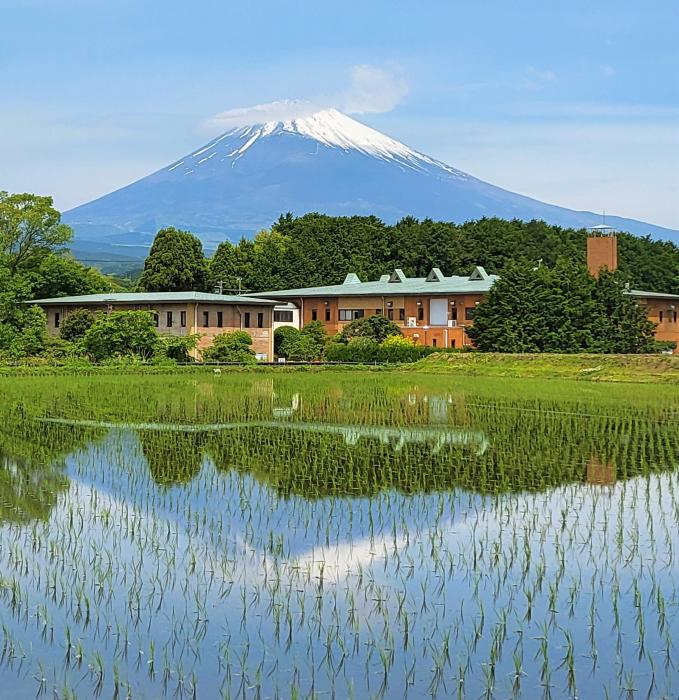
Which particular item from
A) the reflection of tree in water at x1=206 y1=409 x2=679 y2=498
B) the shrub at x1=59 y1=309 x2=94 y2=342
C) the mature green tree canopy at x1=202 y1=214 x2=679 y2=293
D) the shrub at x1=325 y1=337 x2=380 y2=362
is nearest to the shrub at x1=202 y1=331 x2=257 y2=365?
the shrub at x1=325 y1=337 x2=380 y2=362

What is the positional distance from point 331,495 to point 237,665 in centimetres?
536

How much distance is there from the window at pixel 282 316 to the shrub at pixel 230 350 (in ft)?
24.2

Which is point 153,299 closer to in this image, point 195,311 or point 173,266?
point 195,311

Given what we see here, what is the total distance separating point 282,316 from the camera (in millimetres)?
49312

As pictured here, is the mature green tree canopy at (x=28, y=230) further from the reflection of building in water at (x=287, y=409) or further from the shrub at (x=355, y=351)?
the reflection of building in water at (x=287, y=409)

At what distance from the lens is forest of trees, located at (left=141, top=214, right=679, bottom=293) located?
57875 mm

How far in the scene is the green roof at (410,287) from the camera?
4728 centimetres

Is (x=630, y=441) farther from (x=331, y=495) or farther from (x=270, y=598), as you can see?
(x=270, y=598)

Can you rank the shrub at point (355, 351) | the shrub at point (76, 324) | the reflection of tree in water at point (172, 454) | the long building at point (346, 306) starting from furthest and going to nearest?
the long building at point (346, 306) → the shrub at point (76, 324) → the shrub at point (355, 351) → the reflection of tree in water at point (172, 454)

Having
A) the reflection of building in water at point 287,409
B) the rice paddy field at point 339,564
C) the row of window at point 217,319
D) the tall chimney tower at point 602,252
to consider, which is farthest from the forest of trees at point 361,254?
the rice paddy field at point 339,564

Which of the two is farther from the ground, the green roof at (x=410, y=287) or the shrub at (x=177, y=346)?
the green roof at (x=410, y=287)

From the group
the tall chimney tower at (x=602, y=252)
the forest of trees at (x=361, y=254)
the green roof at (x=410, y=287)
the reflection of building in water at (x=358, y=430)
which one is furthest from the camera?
the forest of trees at (x=361, y=254)

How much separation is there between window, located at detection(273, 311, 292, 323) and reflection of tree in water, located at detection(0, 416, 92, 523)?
96.4ft

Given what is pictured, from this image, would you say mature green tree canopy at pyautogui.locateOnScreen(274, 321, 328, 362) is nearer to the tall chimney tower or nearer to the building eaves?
the building eaves
